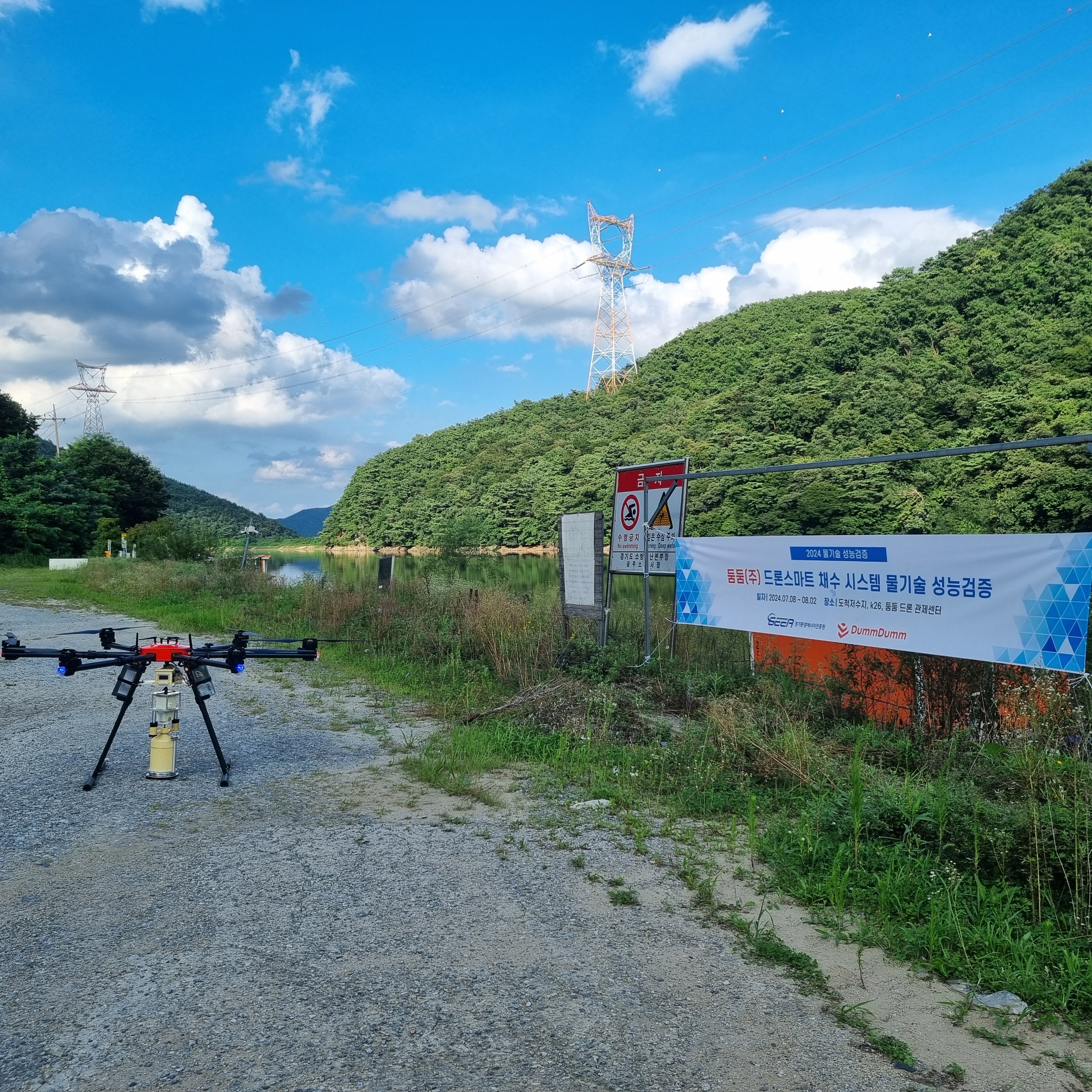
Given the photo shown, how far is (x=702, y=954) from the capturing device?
358cm

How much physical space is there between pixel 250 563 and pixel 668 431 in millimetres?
41855

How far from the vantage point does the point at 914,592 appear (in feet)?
21.2

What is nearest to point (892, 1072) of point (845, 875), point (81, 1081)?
point (845, 875)

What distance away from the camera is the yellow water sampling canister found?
5859 mm

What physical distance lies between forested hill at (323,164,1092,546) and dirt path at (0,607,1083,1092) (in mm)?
6324

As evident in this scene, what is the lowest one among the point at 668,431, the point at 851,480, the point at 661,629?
the point at 661,629

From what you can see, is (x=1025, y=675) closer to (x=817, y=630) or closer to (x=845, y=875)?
(x=817, y=630)

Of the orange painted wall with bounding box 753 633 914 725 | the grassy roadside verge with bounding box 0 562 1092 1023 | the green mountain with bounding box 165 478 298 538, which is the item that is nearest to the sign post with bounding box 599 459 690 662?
the grassy roadside verge with bounding box 0 562 1092 1023

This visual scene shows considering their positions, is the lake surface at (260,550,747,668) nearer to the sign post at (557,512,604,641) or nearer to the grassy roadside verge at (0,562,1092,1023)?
the sign post at (557,512,604,641)

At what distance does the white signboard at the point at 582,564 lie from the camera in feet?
32.0

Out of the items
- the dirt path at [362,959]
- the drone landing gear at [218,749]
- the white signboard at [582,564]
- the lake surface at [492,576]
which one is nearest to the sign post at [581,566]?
the white signboard at [582,564]

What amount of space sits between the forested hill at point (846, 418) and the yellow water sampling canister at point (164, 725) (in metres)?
7.28

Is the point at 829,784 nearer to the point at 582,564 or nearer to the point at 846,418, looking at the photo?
the point at 582,564

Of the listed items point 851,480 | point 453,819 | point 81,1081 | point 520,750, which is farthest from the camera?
point 851,480
